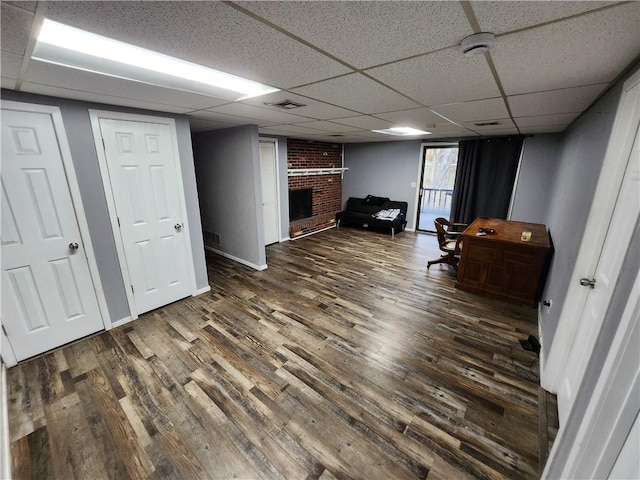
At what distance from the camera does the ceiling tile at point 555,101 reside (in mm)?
1763

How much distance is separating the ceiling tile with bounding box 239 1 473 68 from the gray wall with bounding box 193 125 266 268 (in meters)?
2.71

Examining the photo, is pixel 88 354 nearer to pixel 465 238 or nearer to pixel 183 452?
pixel 183 452

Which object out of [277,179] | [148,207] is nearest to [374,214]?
[277,179]

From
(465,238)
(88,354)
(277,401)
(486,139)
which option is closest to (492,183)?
(486,139)

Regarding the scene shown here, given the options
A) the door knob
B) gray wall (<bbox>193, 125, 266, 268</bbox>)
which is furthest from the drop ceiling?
gray wall (<bbox>193, 125, 266, 268</bbox>)

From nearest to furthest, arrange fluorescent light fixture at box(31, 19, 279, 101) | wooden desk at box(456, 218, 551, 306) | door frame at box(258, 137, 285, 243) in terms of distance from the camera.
Answer: fluorescent light fixture at box(31, 19, 279, 101)
wooden desk at box(456, 218, 551, 306)
door frame at box(258, 137, 285, 243)

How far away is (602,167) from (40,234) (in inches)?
161

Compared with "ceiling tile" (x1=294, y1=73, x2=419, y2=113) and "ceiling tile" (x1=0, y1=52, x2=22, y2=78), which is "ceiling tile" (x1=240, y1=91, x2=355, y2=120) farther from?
"ceiling tile" (x1=0, y1=52, x2=22, y2=78)

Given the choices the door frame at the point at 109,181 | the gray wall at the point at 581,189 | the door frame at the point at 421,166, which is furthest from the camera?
the door frame at the point at 421,166

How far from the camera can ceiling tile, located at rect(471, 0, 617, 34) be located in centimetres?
81

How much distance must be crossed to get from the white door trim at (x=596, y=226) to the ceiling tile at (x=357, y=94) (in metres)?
1.25

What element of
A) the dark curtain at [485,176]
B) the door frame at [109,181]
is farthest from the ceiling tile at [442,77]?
the dark curtain at [485,176]

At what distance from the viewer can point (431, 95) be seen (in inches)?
75.9

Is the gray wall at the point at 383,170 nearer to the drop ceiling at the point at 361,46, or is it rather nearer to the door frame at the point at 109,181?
the drop ceiling at the point at 361,46
